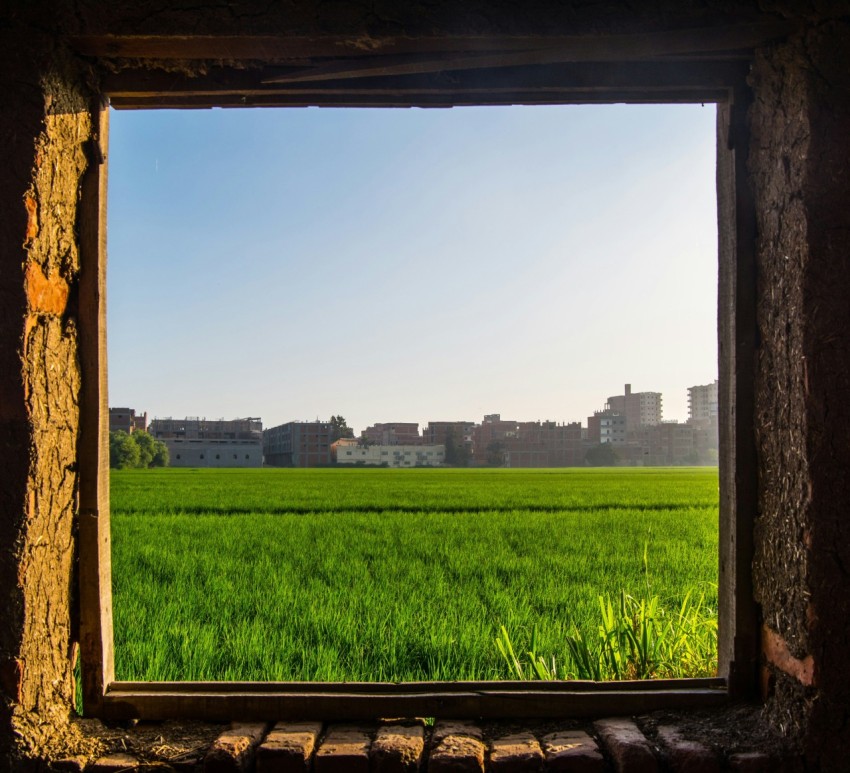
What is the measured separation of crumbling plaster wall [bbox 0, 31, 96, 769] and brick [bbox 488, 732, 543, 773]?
980mm

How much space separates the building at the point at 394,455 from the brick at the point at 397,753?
42.0 meters

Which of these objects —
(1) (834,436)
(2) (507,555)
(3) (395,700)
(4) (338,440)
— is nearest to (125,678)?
(3) (395,700)

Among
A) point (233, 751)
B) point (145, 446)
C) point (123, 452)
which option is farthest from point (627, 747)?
point (145, 446)

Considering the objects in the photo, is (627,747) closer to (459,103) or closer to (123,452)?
(459,103)

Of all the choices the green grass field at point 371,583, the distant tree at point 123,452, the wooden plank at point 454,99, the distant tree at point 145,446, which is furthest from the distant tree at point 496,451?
the wooden plank at point 454,99

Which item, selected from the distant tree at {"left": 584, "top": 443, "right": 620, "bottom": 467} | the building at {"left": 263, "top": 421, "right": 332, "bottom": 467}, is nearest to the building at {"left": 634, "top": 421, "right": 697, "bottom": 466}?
the distant tree at {"left": 584, "top": 443, "right": 620, "bottom": 467}

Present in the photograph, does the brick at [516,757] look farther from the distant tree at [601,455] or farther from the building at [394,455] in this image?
the distant tree at [601,455]

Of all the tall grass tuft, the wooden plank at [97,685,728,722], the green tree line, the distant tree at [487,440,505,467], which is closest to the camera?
the wooden plank at [97,685,728,722]

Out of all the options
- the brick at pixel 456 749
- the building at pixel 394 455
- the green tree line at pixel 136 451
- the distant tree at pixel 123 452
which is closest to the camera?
the brick at pixel 456 749

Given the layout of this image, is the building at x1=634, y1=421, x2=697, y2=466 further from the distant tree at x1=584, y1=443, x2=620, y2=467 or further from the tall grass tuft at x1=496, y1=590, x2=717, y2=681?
the tall grass tuft at x1=496, y1=590, x2=717, y2=681

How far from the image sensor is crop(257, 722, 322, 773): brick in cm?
136

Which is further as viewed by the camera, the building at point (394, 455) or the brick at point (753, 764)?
the building at point (394, 455)

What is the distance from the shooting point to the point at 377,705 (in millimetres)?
1527

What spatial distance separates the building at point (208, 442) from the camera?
3406 centimetres
